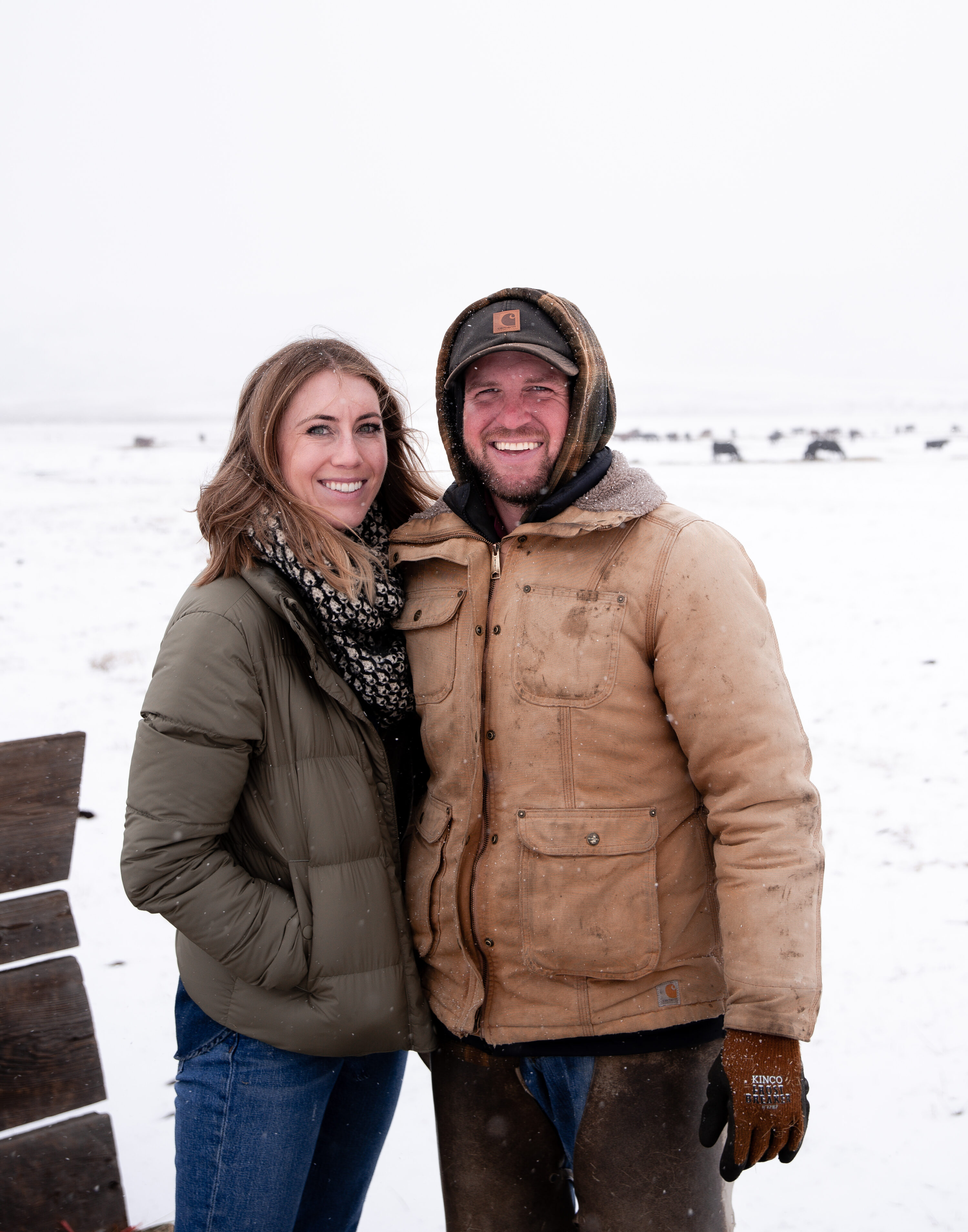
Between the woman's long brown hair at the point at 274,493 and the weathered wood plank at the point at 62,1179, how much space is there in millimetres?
Answer: 1603

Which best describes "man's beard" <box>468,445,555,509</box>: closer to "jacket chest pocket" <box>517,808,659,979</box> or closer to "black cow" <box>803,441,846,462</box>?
"jacket chest pocket" <box>517,808,659,979</box>

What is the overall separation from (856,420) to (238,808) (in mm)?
80641

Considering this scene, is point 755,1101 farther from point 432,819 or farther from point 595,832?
point 432,819

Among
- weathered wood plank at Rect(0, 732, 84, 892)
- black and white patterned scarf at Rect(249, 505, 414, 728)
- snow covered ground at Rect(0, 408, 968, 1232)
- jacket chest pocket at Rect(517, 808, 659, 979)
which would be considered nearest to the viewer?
jacket chest pocket at Rect(517, 808, 659, 979)

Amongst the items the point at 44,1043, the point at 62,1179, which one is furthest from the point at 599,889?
the point at 62,1179

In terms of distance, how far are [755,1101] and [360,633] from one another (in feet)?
4.07

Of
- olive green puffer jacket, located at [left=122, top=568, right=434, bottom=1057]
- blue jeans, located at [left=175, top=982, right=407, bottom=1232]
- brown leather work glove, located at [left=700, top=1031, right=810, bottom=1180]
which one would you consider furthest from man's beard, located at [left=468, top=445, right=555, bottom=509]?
blue jeans, located at [left=175, top=982, right=407, bottom=1232]

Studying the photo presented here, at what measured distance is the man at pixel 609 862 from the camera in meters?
1.63

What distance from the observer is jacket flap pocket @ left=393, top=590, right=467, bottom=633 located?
6.33 feet

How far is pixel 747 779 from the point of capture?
1.63 meters

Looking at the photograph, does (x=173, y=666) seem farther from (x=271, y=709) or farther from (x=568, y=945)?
(x=568, y=945)

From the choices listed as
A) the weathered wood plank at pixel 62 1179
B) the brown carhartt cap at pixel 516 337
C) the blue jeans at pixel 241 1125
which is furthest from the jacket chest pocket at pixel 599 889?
the weathered wood plank at pixel 62 1179

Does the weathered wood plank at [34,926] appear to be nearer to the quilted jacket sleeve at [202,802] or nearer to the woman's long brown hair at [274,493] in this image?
the quilted jacket sleeve at [202,802]

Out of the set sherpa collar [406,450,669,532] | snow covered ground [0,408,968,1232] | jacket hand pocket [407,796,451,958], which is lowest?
snow covered ground [0,408,968,1232]
